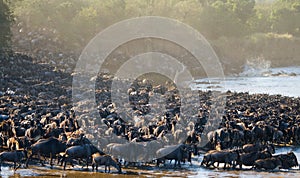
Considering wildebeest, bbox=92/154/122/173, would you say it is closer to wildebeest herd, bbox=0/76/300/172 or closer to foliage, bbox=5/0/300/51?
wildebeest herd, bbox=0/76/300/172

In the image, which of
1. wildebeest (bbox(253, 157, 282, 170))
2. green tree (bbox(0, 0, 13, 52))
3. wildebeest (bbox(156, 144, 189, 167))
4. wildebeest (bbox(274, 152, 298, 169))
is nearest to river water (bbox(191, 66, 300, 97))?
green tree (bbox(0, 0, 13, 52))

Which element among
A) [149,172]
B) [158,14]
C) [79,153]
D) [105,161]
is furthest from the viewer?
[158,14]

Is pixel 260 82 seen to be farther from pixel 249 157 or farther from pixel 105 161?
pixel 105 161

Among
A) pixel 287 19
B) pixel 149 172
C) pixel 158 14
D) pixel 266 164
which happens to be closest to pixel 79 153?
pixel 149 172

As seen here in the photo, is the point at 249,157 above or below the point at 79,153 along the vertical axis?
below

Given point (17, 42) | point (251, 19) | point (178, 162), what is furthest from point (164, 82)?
point (251, 19)

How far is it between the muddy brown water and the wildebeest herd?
12.3 inches

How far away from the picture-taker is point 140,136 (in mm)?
23031

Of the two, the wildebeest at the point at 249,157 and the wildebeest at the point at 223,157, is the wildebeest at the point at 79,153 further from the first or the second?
the wildebeest at the point at 249,157

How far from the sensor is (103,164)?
1970cm

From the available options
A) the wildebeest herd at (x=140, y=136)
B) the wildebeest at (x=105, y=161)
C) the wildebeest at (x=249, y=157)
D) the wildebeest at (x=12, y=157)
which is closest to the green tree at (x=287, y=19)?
the wildebeest herd at (x=140, y=136)

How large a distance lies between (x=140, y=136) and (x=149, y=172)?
3259mm

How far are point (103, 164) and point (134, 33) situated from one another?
217ft

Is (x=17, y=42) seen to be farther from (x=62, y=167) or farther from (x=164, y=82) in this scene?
(x=62, y=167)
